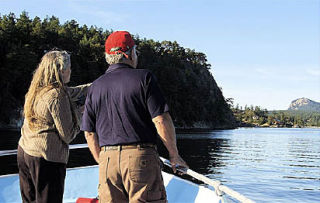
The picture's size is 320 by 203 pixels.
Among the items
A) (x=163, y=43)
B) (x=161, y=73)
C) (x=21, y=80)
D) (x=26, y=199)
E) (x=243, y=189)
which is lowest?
(x=243, y=189)

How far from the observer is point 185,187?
4457 mm

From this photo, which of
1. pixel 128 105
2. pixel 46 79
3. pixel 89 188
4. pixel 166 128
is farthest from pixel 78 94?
pixel 89 188

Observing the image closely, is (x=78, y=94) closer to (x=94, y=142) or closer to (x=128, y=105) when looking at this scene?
(x=94, y=142)

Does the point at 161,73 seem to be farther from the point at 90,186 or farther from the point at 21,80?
the point at 90,186

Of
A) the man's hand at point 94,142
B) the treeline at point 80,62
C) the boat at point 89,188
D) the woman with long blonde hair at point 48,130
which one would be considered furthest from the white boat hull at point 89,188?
the treeline at point 80,62

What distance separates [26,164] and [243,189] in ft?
35.8

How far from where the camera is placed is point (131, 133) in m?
2.13

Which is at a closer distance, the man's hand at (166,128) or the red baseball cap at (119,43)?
the man's hand at (166,128)

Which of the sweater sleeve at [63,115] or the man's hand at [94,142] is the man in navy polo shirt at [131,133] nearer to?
the man's hand at [94,142]

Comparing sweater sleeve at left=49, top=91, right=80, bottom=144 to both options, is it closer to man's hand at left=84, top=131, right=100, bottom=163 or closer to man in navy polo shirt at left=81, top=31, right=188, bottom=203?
man's hand at left=84, top=131, right=100, bottom=163

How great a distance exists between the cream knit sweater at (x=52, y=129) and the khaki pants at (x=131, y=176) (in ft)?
1.48

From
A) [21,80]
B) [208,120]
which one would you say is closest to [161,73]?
[208,120]

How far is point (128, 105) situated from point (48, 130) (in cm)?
71

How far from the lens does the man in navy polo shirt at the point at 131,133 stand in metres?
2.10
